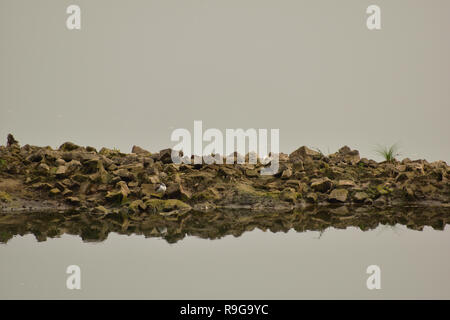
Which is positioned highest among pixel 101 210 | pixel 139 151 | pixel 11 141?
pixel 11 141

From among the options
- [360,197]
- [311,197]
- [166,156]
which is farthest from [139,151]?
[360,197]

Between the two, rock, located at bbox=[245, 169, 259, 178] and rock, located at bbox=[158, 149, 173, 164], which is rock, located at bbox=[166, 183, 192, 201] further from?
rock, located at bbox=[158, 149, 173, 164]

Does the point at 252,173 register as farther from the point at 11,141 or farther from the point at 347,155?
the point at 11,141

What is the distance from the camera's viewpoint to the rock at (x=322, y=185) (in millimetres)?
12844

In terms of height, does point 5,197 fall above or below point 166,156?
below

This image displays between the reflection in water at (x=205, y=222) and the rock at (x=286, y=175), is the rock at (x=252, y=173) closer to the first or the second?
the rock at (x=286, y=175)

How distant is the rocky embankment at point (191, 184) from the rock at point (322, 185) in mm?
25

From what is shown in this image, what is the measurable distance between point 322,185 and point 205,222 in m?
3.91

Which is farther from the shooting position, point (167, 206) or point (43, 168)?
point (43, 168)

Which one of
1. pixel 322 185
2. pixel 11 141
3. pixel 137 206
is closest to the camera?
pixel 137 206

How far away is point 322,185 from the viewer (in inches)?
508

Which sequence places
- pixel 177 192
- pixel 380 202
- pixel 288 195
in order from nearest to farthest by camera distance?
1. pixel 177 192
2. pixel 288 195
3. pixel 380 202

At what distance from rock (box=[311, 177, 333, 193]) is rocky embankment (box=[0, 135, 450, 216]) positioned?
0.08 ft

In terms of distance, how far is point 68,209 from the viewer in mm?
11633
